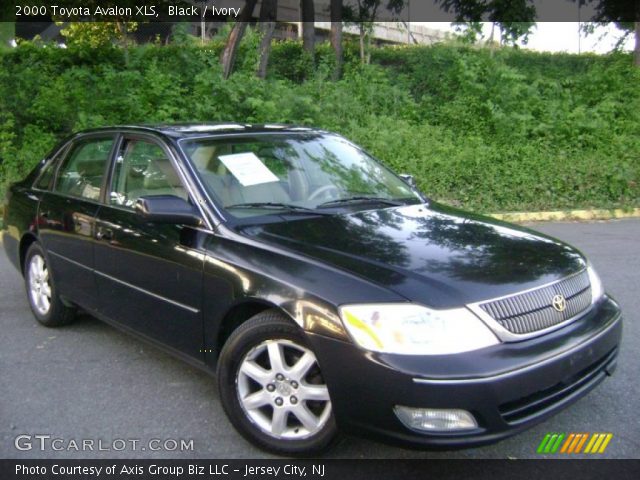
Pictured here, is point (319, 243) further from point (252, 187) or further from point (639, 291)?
point (639, 291)

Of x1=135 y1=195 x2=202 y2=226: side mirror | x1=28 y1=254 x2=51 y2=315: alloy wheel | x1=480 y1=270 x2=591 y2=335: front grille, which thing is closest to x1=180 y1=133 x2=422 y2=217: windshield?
x1=135 y1=195 x2=202 y2=226: side mirror

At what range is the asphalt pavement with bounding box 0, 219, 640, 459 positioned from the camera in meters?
3.22

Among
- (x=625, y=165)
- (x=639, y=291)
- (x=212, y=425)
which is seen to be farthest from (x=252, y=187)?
(x=625, y=165)

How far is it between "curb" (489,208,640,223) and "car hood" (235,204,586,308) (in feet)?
21.2

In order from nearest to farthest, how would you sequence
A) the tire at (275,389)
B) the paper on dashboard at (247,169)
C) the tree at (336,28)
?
the tire at (275,389)
the paper on dashboard at (247,169)
the tree at (336,28)

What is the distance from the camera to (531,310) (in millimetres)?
2910

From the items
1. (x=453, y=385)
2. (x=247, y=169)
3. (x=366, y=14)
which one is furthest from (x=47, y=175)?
(x=366, y=14)

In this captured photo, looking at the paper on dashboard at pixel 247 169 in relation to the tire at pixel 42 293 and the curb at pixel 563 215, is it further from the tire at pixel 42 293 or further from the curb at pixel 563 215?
the curb at pixel 563 215

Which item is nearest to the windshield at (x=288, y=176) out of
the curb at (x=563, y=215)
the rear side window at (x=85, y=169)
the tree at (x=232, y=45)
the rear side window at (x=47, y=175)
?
the rear side window at (x=85, y=169)

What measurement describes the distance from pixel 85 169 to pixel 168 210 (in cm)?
157

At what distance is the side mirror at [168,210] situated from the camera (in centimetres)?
349

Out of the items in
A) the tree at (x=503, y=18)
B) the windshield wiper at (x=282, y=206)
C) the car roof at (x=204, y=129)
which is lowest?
the windshield wiper at (x=282, y=206)

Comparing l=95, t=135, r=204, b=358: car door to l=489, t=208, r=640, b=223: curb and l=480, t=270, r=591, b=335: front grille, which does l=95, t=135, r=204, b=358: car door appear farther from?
l=489, t=208, r=640, b=223: curb

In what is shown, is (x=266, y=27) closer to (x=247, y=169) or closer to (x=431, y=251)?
(x=247, y=169)
